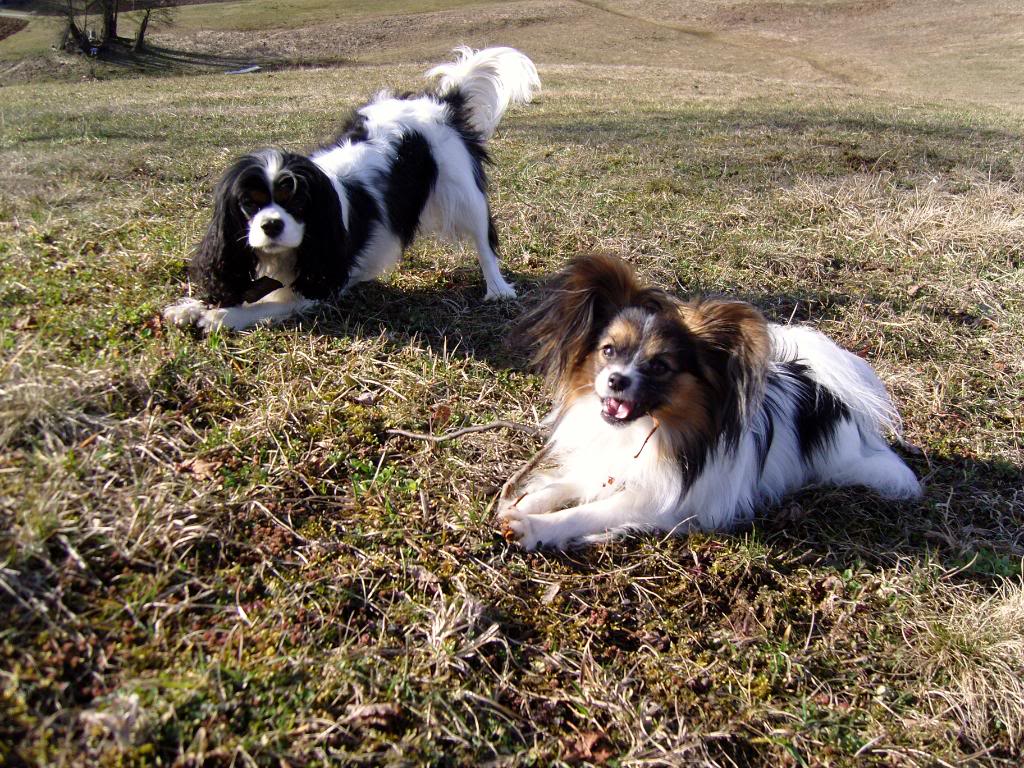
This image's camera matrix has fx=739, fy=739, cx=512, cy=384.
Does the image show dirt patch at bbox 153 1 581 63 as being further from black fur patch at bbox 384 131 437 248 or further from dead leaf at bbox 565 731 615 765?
dead leaf at bbox 565 731 615 765

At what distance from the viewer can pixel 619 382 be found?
2.67 meters

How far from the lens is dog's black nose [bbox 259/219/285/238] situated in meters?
3.56

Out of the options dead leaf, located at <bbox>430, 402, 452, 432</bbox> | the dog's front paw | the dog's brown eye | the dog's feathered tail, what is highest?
the dog's feathered tail

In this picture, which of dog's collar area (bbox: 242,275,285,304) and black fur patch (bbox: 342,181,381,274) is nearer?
dog's collar area (bbox: 242,275,285,304)

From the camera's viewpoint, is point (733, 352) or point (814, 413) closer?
point (733, 352)

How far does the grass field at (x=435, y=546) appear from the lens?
204 cm

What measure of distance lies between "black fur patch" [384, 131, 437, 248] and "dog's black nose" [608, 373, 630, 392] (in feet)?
7.44

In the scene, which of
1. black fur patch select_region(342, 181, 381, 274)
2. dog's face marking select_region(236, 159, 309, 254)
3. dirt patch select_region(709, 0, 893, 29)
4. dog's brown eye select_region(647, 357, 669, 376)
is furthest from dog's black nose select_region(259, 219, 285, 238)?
dirt patch select_region(709, 0, 893, 29)

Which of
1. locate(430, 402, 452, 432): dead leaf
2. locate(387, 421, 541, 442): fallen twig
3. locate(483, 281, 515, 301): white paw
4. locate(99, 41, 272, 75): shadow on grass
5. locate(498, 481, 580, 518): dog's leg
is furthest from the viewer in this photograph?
locate(99, 41, 272, 75): shadow on grass

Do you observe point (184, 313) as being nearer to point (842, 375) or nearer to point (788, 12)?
point (842, 375)

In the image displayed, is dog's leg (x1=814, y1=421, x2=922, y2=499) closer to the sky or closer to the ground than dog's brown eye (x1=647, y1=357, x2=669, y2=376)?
closer to the ground

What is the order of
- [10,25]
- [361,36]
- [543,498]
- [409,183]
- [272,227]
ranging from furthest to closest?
[10,25], [361,36], [409,183], [272,227], [543,498]

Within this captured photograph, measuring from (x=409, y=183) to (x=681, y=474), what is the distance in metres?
2.62

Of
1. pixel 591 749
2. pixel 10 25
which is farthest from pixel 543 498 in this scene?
pixel 10 25
